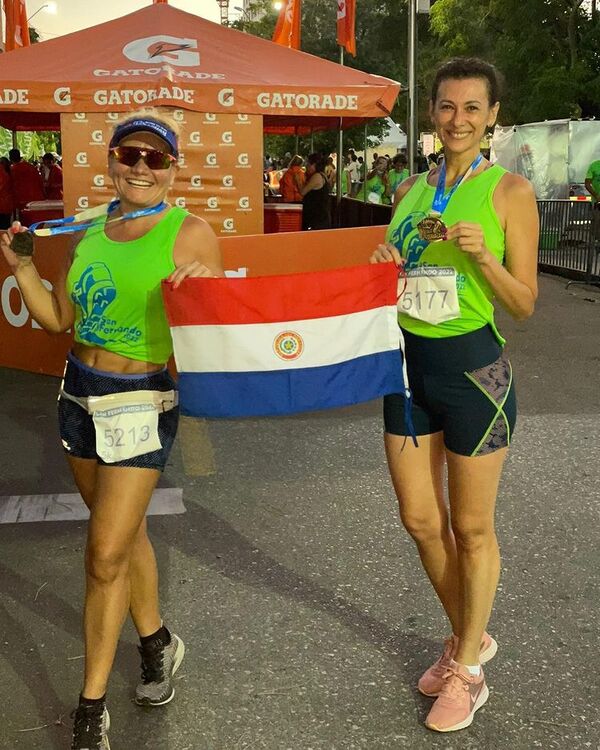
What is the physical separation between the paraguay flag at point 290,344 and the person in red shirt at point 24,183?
16.3m

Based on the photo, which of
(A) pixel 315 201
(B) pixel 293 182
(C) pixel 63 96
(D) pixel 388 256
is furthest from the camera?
(B) pixel 293 182

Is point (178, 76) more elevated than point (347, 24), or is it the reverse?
point (347, 24)

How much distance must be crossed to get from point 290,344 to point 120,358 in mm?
551

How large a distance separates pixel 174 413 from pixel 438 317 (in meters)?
0.92

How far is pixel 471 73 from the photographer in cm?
305

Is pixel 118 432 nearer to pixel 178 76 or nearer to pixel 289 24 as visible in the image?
pixel 178 76

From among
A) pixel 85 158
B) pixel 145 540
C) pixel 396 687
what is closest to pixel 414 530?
pixel 396 687

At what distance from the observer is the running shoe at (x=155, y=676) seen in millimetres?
3340

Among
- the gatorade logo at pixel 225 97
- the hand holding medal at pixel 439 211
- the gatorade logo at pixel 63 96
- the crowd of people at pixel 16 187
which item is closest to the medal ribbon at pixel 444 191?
the hand holding medal at pixel 439 211

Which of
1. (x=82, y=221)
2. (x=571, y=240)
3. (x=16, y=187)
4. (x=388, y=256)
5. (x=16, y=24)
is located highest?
(x=16, y=24)

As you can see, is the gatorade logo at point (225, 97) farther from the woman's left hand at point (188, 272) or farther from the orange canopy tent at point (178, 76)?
the woman's left hand at point (188, 272)

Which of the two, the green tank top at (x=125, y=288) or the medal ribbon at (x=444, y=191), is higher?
the medal ribbon at (x=444, y=191)

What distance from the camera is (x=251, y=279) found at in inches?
119

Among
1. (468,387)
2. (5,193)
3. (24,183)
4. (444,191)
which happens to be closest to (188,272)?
(444,191)
